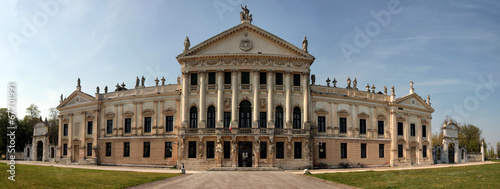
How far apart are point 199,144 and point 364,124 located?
74.7 ft

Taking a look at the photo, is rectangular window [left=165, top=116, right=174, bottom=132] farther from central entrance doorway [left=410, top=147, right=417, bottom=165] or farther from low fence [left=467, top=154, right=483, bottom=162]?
low fence [left=467, top=154, right=483, bottom=162]

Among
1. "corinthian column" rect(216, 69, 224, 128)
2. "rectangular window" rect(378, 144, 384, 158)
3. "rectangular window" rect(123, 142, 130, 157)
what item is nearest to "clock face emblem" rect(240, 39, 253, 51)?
"corinthian column" rect(216, 69, 224, 128)

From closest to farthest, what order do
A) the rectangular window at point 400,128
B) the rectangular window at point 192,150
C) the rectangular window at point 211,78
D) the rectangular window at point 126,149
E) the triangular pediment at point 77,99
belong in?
the rectangular window at point 192,150, the rectangular window at point 211,78, the rectangular window at point 126,149, the rectangular window at point 400,128, the triangular pediment at point 77,99

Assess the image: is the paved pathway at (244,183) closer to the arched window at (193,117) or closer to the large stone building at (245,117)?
the large stone building at (245,117)

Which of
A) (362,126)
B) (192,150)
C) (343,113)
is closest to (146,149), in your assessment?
(192,150)

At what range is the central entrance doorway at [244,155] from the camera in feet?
151

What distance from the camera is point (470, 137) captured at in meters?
88.6

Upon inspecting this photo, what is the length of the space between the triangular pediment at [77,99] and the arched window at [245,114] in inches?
898

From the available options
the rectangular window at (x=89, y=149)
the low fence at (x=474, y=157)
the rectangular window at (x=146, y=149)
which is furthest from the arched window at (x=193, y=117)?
the low fence at (x=474, y=157)

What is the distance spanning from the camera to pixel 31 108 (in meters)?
86.9

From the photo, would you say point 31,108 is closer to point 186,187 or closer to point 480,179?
point 186,187

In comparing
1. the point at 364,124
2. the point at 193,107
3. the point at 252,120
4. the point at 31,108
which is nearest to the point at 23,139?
the point at 31,108

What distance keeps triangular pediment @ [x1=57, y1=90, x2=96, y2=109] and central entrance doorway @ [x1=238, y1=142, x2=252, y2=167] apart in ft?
78.2

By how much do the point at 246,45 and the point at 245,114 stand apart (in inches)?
329
